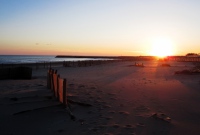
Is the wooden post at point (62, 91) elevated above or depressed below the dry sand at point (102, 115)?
above

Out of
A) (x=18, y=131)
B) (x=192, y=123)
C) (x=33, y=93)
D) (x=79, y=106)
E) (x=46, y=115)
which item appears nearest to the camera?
(x=18, y=131)

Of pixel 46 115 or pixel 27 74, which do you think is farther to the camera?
pixel 27 74

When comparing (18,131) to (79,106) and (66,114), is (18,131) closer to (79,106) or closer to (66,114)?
(66,114)

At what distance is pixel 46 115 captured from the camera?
308 inches

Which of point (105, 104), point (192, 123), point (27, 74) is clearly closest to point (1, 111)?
point (105, 104)

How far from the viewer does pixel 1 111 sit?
8078 mm

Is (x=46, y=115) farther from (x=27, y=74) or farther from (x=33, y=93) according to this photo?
(x=27, y=74)

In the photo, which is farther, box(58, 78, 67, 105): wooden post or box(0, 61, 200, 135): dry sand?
box(58, 78, 67, 105): wooden post

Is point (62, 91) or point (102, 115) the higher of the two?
point (62, 91)

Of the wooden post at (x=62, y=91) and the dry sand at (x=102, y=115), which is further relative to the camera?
the wooden post at (x=62, y=91)

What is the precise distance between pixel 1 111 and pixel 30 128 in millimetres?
1973

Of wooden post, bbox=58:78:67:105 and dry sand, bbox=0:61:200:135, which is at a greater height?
wooden post, bbox=58:78:67:105

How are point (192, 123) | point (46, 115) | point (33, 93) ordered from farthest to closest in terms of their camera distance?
point (33, 93) < point (46, 115) < point (192, 123)

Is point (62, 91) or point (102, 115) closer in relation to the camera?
point (102, 115)
